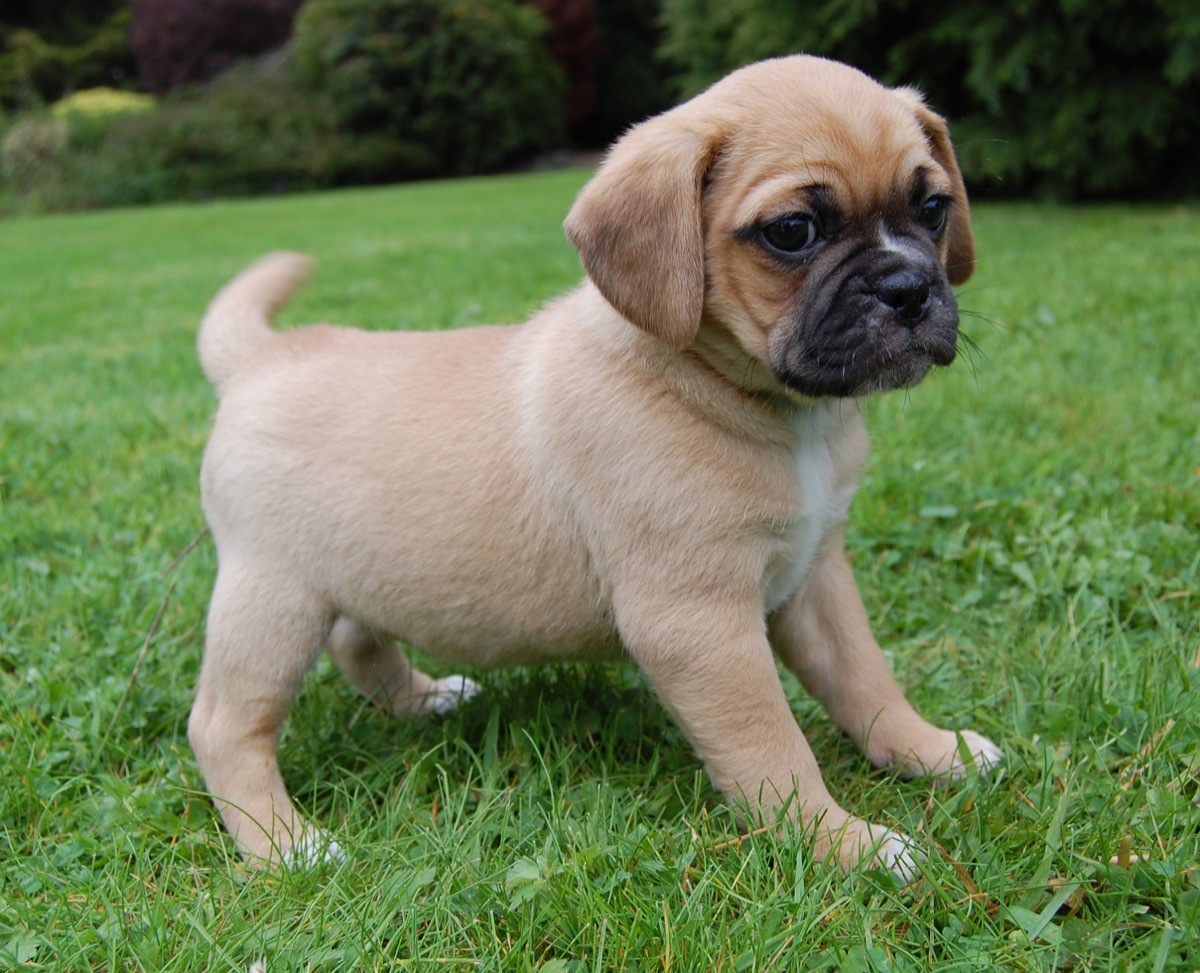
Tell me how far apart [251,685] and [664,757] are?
1079 millimetres

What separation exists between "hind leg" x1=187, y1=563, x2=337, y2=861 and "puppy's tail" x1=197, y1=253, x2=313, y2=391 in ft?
2.34

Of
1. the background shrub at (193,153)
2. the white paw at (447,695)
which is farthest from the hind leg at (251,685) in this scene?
the background shrub at (193,153)

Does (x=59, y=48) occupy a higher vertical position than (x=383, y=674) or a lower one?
lower

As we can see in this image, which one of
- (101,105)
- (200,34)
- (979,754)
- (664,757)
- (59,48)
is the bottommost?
(101,105)

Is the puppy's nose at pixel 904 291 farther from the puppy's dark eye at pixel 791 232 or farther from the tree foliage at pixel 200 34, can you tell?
the tree foliage at pixel 200 34

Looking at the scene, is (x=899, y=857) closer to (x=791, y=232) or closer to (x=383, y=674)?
(x=791, y=232)

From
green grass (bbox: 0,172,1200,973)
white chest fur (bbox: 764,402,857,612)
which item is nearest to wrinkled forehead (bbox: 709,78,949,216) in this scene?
white chest fur (bbox: 764,402,857,612)

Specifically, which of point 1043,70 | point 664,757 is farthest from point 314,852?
point 1043,70

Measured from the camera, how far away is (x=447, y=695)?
133 inches

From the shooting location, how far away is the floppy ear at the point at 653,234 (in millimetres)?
2410

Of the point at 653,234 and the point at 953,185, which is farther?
the point at 953,185

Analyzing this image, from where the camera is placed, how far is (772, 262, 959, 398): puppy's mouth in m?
2.38

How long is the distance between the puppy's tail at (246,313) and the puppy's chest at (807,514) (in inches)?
64.6

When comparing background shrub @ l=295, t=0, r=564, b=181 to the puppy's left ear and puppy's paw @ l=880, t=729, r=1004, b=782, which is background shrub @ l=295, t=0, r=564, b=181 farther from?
puppy's paw @ l=880, t=729, r=1004, b=782
